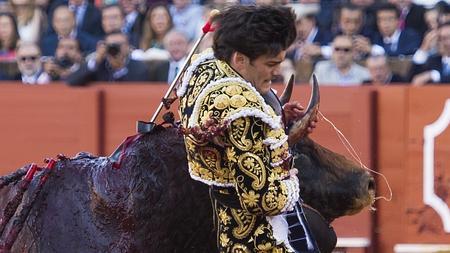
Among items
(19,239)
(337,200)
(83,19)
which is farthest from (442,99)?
(19,239)

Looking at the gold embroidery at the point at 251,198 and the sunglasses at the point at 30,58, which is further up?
the gold embroidery at the point at 251,198

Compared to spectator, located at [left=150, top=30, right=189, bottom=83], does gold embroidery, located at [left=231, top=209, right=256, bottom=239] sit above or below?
above

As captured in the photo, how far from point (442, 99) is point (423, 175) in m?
0.56

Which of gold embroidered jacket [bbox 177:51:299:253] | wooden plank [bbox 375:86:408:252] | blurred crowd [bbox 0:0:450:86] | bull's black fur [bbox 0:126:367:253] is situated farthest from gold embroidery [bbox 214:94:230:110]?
blurred crowd [bbox 0:0:450:86]

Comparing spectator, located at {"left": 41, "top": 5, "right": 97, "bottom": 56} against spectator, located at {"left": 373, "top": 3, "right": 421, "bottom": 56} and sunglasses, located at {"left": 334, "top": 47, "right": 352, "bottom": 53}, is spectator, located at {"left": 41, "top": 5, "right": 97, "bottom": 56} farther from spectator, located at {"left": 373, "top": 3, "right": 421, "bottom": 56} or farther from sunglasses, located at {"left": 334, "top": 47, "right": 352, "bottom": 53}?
spectator, located at {"left": 373, "top": 3, "right": 421, "bottom": 56}

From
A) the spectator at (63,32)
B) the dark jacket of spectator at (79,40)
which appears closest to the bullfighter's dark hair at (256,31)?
the dark jacket of spectator at (79,40)

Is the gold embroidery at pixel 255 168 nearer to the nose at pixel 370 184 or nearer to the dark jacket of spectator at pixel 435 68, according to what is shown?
the nose at pixel 370 184

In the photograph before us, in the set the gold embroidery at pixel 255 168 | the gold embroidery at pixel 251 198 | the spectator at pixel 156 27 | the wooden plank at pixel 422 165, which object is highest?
the gold embroidery at pixel 255 168

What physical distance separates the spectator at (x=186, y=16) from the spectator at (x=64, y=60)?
86 centimetres

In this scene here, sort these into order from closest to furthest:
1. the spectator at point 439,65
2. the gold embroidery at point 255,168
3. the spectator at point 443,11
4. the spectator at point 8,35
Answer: the gold embroidery at point 255,168 → the spectator at point 439,65 → the spectator at point 443,11 → the spectator at point 8,35

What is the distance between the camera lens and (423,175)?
27.4ft

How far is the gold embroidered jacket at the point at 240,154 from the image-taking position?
3613 mm

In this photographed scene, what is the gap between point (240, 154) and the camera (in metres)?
3.62

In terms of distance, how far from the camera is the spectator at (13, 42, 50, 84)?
31.7ft
